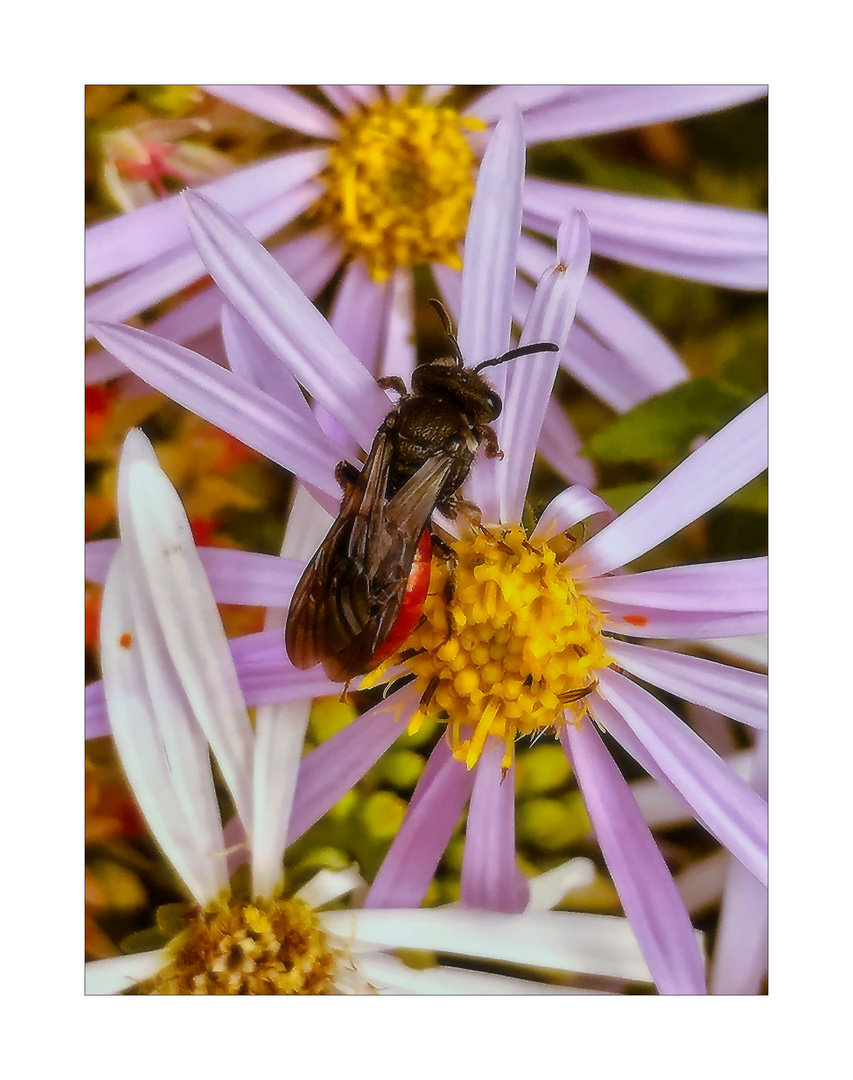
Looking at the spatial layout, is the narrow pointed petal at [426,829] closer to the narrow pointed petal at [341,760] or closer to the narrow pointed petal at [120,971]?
the narrow pointed petal at [341,760]

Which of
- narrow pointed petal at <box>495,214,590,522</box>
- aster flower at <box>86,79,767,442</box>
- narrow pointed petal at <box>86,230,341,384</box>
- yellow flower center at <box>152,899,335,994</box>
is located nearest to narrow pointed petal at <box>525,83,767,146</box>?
aster flower at <box>86,79,767,442</box>

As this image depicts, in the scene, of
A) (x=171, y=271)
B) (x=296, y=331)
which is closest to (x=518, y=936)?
(x=296, y=331)

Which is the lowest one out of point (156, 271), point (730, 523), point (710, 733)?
point (710, 733)

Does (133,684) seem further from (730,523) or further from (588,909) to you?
(730,523)

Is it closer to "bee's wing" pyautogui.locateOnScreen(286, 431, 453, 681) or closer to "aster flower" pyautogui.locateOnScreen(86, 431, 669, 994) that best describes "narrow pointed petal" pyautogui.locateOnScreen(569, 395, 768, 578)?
"bee's wing" pyautogui.locateOnScreen(286, 431, 453, 681)
